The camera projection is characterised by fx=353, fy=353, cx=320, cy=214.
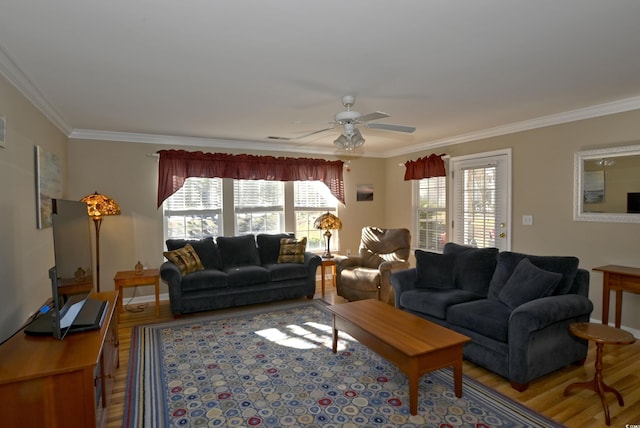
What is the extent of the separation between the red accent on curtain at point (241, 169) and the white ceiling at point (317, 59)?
0.96 metres

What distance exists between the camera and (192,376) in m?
2.87

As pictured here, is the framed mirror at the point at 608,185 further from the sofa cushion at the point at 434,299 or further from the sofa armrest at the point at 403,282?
the sofa armrest at the point at 403,282

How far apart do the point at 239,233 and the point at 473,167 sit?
147 inches

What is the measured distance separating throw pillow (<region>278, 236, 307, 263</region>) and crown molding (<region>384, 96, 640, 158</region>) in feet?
8.91

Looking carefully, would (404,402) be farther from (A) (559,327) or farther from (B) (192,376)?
(B) (192,376)

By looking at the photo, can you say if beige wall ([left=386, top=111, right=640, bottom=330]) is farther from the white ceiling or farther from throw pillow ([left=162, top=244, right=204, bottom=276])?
throw pillow ([left=162, top=244, right=204, bottom=276])

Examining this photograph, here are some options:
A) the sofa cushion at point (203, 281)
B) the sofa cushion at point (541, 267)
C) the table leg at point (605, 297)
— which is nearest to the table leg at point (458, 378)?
the sofa cushion at point (541, 267)

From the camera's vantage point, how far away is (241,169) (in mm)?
5516

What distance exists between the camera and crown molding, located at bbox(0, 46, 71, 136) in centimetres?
248

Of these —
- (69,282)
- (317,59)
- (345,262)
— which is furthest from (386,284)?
(69,282)

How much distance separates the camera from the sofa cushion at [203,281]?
14.0 feet

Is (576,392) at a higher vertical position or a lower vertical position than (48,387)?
lower

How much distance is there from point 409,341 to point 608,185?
3.02 meters

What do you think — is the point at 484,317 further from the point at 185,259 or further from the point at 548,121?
the point at 185,259
